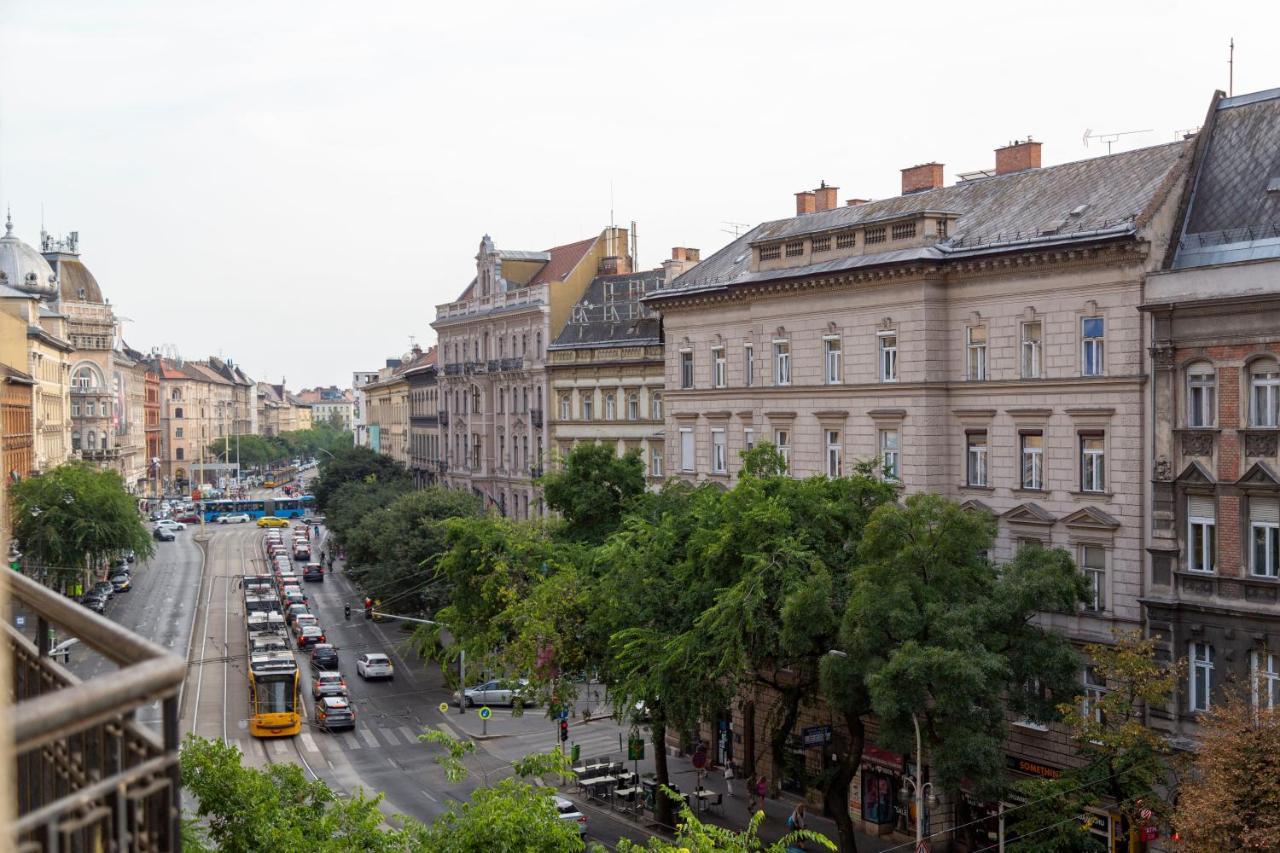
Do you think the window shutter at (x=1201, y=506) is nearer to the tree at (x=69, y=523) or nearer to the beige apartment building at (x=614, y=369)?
the beige apartment building at (x=614, y=369)

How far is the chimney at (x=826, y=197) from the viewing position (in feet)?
180

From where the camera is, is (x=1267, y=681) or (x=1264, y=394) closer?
(x=1267, y=681)

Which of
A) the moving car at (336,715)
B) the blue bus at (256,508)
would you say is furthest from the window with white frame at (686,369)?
the blue bus at (256,508)

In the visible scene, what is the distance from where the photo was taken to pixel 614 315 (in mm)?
74312

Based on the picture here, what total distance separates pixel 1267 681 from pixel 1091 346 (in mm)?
9446

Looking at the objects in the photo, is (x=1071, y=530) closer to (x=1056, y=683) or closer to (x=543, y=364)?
(x=1056, y=683)

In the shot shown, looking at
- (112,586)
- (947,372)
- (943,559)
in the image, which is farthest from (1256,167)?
(112,586)

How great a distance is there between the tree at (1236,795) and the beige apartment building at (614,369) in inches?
1414

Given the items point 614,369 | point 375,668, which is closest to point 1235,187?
point 614,369

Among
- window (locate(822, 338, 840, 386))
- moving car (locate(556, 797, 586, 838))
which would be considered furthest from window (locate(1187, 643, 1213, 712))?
moving car (locate(556, 797, 586, 838))

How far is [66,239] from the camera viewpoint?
525 ft

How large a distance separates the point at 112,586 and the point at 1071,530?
6974 centimetres

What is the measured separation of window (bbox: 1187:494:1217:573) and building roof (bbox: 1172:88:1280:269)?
18.8 ft

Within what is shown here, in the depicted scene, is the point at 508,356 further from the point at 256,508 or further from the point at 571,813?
the point at 256,508
